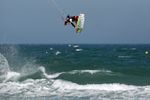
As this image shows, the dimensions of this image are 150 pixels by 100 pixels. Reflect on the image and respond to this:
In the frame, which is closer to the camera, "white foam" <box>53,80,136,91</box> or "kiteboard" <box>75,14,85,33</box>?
"kiteboard" <box>75,14,85,33</box>

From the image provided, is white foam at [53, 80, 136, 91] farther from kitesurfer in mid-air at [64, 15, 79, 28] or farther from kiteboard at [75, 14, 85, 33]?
kitesurfer in mid-air at [64, 15, 79, 28]

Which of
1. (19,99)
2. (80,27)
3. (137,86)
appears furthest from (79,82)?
(80,27)

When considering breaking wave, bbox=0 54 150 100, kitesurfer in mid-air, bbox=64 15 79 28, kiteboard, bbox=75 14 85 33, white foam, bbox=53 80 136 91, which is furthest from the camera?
white foam, bbox=53 80 136 91

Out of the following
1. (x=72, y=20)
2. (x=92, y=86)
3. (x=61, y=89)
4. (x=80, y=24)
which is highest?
(x=72, y=20)

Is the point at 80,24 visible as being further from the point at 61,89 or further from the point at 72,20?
the point at 61,89

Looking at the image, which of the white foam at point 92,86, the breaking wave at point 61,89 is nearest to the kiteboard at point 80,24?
the breaking wave at point 61,89

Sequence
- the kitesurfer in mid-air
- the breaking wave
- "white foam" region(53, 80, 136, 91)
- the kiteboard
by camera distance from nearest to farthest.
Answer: the kitesurfer in mid-air, the kiteboard, the breaking wave, "white foam" region(53, 80, 136, 91)

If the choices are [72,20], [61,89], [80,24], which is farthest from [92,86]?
[72,20]

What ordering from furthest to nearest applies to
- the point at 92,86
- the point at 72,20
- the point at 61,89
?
the point at 92,86 → the point at 61,89 → the point at 72,20

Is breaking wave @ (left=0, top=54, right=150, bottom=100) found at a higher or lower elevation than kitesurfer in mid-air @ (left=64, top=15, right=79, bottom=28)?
lower

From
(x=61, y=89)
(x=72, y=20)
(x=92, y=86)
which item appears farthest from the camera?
(x=92, y=86)

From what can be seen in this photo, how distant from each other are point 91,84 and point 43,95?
7.02 meters

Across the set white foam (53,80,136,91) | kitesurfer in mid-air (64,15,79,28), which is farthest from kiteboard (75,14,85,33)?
white foam (53,80,136,91)

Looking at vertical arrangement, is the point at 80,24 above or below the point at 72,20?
below
